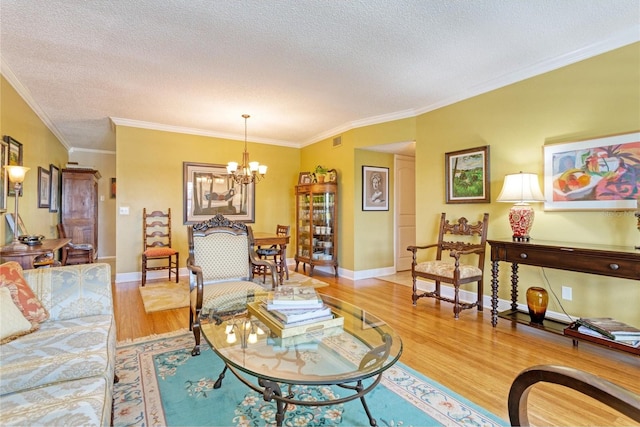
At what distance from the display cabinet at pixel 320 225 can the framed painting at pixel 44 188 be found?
3.83 metres

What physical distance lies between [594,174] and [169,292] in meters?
→ 4.82

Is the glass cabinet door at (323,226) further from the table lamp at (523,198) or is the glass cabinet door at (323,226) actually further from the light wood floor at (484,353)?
the table lamp at (523,198)

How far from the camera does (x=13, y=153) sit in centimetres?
328

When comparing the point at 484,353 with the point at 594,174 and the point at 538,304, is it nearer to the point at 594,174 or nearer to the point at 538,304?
the point at 538,304

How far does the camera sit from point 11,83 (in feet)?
10.6

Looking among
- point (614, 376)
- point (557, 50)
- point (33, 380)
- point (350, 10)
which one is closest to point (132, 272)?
point (33, 380)

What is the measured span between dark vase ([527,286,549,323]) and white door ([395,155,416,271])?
2.81 metres

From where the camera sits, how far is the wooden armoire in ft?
19.1

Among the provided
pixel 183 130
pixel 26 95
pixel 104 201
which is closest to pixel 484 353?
pixel 183 130

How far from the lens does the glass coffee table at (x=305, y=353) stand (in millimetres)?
1289

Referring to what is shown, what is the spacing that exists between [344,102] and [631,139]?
111 inches

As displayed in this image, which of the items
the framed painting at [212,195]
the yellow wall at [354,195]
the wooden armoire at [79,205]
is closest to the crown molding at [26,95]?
the wooden armoire at [79,205]

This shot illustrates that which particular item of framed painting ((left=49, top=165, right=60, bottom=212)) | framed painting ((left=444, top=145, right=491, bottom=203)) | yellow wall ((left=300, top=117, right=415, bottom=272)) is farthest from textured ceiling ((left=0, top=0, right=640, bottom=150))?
framed painting ((left=49, top=165, right=60, bottom=212))

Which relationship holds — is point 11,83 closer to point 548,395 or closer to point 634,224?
point 548,395
